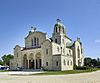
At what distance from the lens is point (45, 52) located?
56.9 meters

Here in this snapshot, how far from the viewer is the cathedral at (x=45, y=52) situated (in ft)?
181

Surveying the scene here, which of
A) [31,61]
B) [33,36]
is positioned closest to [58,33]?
[33,36]

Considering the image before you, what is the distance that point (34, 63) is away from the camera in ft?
200

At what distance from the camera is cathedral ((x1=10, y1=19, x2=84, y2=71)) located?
181ft

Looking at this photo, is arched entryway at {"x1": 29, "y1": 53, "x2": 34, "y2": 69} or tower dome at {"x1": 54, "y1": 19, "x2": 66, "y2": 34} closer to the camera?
arched entryway at {"x1": 29, "y1": 53, "x2": 34, "y2": 69}

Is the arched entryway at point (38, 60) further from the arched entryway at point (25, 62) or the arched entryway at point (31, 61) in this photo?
the arched entryway at point (25, 62)

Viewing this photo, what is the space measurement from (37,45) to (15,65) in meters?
10.4

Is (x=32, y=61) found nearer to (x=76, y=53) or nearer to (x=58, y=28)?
(x=58, y=28)

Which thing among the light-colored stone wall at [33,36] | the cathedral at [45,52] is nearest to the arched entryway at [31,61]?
the cathedral at [45,52]

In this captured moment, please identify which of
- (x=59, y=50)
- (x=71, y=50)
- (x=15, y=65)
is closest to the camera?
(x=59, y=50)

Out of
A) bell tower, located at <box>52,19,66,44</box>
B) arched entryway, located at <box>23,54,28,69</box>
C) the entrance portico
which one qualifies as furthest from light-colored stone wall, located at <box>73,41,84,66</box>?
arched entryway, located at <box>23,54,28,69</box>

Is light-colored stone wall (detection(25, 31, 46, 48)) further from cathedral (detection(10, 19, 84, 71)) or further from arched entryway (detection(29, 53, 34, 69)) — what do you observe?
arched entryway (detection(29, 53, 34, 69))

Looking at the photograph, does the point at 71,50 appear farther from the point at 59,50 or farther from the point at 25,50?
the point at 25,50

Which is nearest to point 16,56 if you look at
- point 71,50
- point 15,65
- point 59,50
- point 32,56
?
point 15,65
